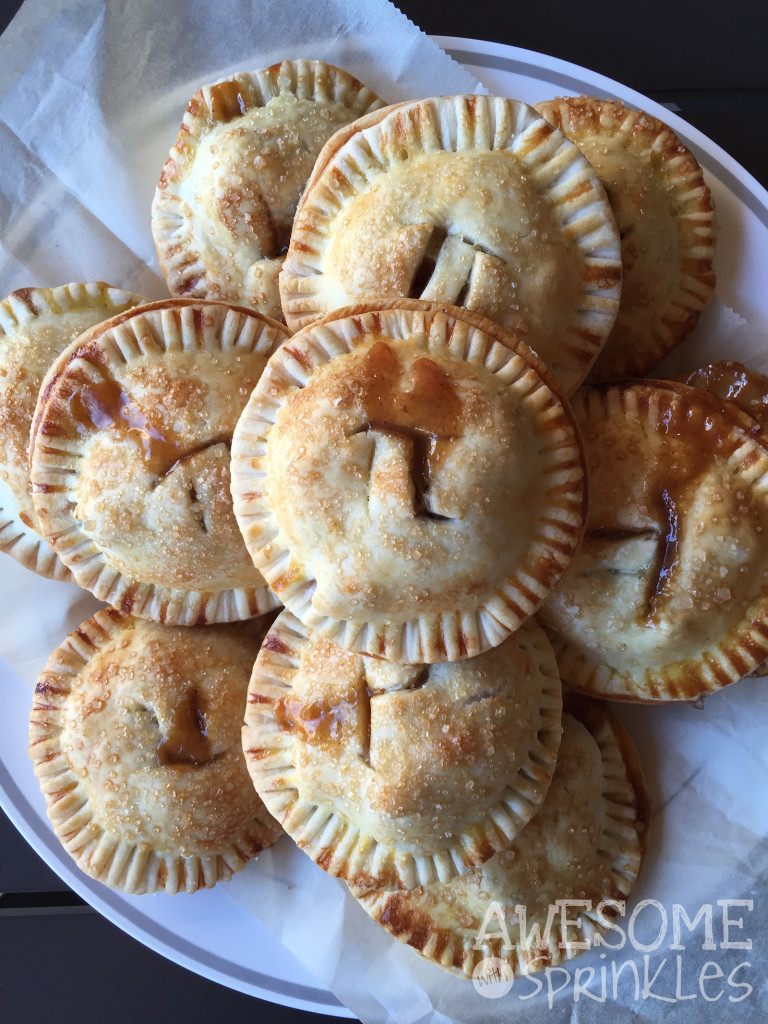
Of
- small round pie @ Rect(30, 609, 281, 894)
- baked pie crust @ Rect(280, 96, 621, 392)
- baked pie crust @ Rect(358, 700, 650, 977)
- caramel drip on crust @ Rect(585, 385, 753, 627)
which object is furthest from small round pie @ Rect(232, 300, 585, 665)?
baked pie crust @ Rect(358, 700, 650, 977)

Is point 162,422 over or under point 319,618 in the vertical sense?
over

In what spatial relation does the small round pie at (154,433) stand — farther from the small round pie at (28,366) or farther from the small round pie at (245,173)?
the small round pie at (245,173)

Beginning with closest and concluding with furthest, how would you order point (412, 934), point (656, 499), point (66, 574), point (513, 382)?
point (513, 382), point (656, 499), point (412, 934), point (66, 574)

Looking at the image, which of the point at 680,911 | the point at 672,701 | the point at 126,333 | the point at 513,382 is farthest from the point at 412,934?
the point at 126,333

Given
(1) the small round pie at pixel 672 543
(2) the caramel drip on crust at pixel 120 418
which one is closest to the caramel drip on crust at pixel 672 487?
(1) the small round pie at pixel 672 543

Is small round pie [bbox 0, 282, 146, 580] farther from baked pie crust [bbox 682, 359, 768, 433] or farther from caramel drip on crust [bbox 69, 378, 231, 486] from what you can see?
baked pie crust [bbox 682, 359, 768, 433]

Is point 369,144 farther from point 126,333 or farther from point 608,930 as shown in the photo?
point 608,930

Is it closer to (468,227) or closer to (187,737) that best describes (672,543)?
(468,227)

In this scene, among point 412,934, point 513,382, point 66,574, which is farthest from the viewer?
point 66,574
